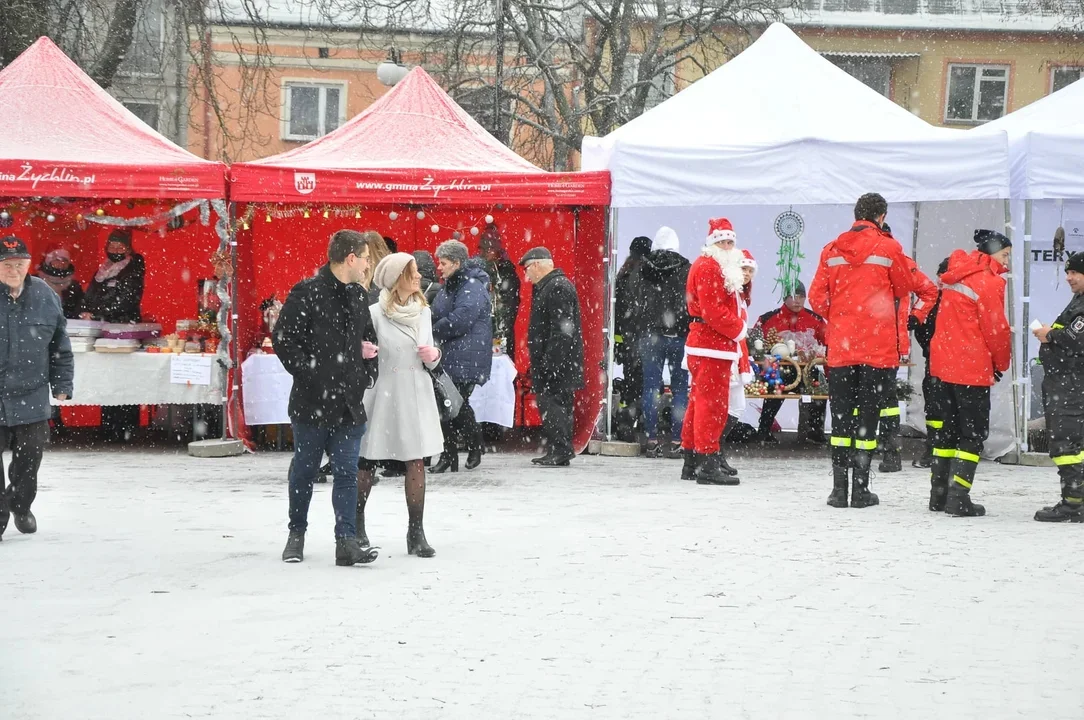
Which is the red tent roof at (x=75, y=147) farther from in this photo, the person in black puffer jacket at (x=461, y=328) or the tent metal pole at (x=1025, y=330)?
the tent metal pole at (x=1025, y=330)

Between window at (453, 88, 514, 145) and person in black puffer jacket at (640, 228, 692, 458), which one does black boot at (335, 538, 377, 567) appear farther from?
window at (453, 88, 514, 145)

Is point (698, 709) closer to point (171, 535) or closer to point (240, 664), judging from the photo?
point (240, 664)

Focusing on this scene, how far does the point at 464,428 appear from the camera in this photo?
11383 millimetres

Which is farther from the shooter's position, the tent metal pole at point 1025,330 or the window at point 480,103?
the window at point 480,103

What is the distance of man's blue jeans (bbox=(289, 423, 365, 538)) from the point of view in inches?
278

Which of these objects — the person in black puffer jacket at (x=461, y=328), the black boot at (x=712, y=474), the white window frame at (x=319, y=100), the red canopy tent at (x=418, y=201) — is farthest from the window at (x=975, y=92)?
the black boot at (x=712, y=474)

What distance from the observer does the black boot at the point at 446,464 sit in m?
11.0

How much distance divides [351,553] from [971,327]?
13.9ft

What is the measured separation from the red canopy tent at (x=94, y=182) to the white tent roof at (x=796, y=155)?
3.76 metres

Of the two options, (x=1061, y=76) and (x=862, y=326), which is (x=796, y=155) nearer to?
(x=862, y=326)

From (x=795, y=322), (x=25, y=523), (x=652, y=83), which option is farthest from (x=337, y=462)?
(x=652, y=83)

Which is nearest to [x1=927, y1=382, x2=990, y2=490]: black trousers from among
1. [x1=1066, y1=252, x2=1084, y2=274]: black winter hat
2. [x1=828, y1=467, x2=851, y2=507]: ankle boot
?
[x1=828, y1=467, x2=851, y2=507]: ankle boot

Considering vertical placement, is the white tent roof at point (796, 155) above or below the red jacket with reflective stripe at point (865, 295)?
above

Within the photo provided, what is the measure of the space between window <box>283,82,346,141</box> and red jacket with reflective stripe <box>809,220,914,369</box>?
90.8ft
